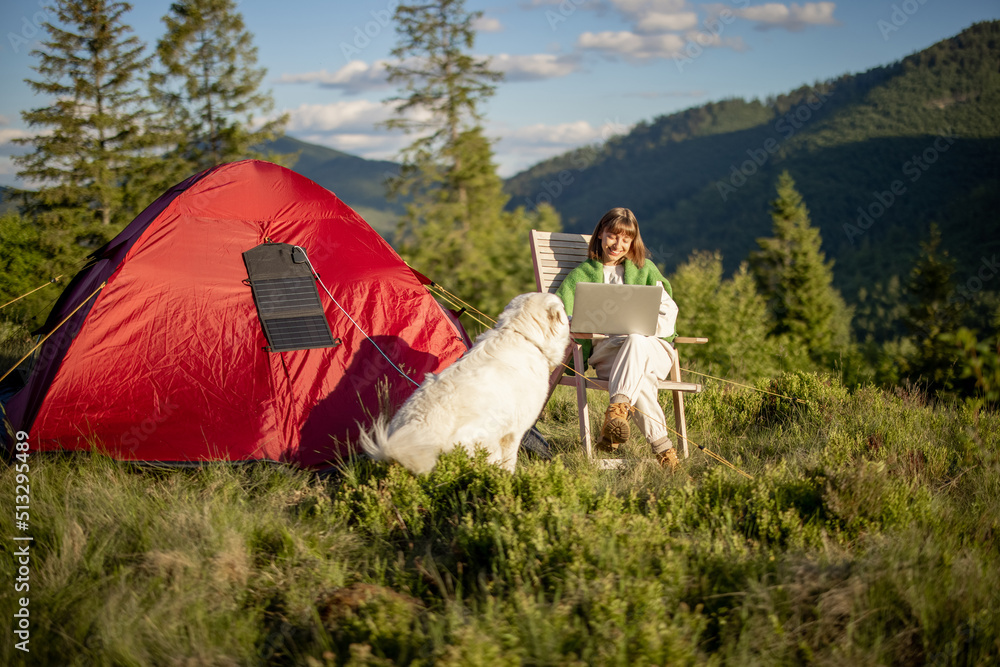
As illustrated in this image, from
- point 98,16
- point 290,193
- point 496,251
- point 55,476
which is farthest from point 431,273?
point 55,476

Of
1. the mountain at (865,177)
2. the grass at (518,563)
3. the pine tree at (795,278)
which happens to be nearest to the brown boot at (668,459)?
the grass at (518,563)

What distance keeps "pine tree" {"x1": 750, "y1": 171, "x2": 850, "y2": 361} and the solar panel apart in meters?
35.5

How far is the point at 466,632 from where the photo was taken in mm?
1921

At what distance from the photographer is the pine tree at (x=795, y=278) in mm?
38153

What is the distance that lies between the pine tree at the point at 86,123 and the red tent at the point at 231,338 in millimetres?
15760

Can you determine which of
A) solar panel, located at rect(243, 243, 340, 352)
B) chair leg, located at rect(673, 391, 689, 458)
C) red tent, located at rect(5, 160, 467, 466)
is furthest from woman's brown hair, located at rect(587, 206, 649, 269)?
solar panel, located at rect(243, 243, 340, 352)

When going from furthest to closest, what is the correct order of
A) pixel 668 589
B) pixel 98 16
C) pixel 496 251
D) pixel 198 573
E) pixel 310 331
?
pixel 496 251 < pixel 98 16 < pixel 310 331 < pixel 198 573 < pixel 668 589

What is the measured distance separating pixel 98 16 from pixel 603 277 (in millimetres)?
18965

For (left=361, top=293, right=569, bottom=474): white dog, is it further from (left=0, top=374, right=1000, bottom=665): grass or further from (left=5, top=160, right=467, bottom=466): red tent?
(left=5, top=160, right=467, bottom=466): red tent

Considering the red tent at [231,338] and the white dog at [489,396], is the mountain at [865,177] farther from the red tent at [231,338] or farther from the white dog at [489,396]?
the white dog at [489,396]

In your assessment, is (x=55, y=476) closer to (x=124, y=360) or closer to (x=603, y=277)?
(x=124, y=360)

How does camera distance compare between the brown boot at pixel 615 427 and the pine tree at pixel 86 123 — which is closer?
the brown boot at pixel 615 427

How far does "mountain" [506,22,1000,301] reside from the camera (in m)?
72.0

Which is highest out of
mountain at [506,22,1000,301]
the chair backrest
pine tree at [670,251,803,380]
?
mountain at [506,22,1000,301]
